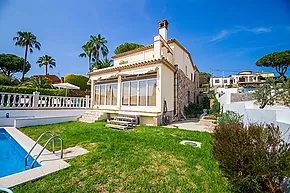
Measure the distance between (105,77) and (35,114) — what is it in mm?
9907

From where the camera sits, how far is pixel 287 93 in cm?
925

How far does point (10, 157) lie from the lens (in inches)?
332

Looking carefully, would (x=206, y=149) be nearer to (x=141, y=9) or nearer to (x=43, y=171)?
(x=43, y=171)

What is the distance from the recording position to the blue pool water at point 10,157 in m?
6.68

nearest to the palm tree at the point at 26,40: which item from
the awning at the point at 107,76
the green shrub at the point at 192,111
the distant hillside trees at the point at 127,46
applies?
the distant hillside trees at the point at 127,46

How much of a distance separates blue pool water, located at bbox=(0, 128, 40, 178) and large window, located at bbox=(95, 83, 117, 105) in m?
11.1

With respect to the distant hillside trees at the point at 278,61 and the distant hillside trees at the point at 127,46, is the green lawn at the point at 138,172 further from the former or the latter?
the distant hillside trees at the point at 278,61

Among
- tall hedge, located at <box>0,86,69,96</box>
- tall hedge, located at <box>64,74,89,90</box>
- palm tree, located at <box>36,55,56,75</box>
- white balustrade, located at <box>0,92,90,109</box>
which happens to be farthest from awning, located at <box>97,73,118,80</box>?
palm tree, located at <box>36,55,56,75</box>

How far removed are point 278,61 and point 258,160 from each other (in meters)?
76.5

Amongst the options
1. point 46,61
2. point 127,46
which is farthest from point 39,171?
point 46,61

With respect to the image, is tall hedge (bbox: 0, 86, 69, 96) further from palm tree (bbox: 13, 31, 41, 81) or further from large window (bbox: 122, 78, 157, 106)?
palm tree (bbox: 13, 31, 41, 81)

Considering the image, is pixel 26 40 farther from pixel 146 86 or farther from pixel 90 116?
pixel 146 86

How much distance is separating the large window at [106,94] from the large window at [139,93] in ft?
6.55

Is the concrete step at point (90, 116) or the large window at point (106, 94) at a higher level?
the large window at point (106, 94)
